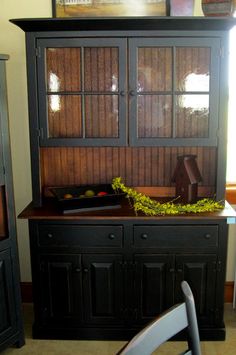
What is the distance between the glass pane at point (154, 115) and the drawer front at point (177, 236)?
56 cm

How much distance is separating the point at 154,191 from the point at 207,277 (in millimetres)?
659

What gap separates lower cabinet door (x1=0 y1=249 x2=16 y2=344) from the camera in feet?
7.30

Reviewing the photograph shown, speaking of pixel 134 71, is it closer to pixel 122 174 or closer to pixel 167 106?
pixel 167 106

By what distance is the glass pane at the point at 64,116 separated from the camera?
7.62 ft

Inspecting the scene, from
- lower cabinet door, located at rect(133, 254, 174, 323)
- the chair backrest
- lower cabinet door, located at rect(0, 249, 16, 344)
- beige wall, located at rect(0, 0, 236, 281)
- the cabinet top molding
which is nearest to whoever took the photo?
the chair backrest

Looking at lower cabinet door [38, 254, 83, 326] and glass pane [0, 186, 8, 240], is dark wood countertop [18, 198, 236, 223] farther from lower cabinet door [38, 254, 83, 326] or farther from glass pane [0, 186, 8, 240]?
lower cabinet door [38, 254, 83, 326]

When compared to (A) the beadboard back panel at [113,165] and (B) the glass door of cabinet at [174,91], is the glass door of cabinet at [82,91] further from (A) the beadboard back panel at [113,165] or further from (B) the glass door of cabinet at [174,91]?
(A) the beadboard back panel at [113,165]

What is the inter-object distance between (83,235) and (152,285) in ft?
1.69

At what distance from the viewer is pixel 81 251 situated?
233 cm

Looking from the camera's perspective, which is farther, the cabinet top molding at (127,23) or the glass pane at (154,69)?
the glass pane at (154,69)

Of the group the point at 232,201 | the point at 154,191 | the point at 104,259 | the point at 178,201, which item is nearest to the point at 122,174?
the point at 154,191

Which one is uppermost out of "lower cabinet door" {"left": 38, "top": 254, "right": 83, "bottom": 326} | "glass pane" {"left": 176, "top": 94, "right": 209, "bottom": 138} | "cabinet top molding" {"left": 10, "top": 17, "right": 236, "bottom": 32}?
"cabinet top molding" {"left": 10, "top": 17, "right": 236, "bottom": 32}

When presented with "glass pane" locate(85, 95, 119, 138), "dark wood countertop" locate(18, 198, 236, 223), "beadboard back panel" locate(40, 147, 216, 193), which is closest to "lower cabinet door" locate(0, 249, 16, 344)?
"dark wood countertop" locate(18, 198, 236, 223)

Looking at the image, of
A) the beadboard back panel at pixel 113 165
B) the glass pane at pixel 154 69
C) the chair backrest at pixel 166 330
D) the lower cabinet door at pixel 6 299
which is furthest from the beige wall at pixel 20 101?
the chair backrest at pixel 166 330
